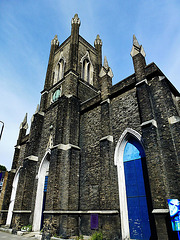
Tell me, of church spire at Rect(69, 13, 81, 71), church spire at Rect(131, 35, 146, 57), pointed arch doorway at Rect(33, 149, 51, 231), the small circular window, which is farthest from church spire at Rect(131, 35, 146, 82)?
pointed arch doorway at Rect(33, 149, 51, 231)

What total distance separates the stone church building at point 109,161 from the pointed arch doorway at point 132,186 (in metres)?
0.04

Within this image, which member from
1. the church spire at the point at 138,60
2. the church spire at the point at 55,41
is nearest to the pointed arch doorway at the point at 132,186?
the church spire at the point at 138,60

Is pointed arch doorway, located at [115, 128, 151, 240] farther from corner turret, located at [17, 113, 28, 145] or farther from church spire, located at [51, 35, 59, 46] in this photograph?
church spire, located at [51, 35, 59, 46]

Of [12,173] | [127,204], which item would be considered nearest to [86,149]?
[127,204]

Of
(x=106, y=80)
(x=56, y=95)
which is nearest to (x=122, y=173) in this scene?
(x=106, y=80)

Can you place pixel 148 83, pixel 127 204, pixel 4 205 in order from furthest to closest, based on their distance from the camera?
pixel 4 205 → pixel 148 83 → pixel 127 204

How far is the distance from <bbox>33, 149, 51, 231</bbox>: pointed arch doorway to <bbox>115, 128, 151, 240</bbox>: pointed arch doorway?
6919mm

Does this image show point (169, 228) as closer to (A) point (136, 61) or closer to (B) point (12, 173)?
(A) point (136, 61)

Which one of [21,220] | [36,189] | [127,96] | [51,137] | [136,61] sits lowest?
[21,220]

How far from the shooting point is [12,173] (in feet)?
65.0

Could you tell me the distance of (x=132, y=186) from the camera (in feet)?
32.3

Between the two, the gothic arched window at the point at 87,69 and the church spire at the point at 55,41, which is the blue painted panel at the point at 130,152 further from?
the church spire at the point at 55,41

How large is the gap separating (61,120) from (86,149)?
9.94 ft

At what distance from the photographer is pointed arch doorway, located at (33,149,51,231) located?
1353cm
